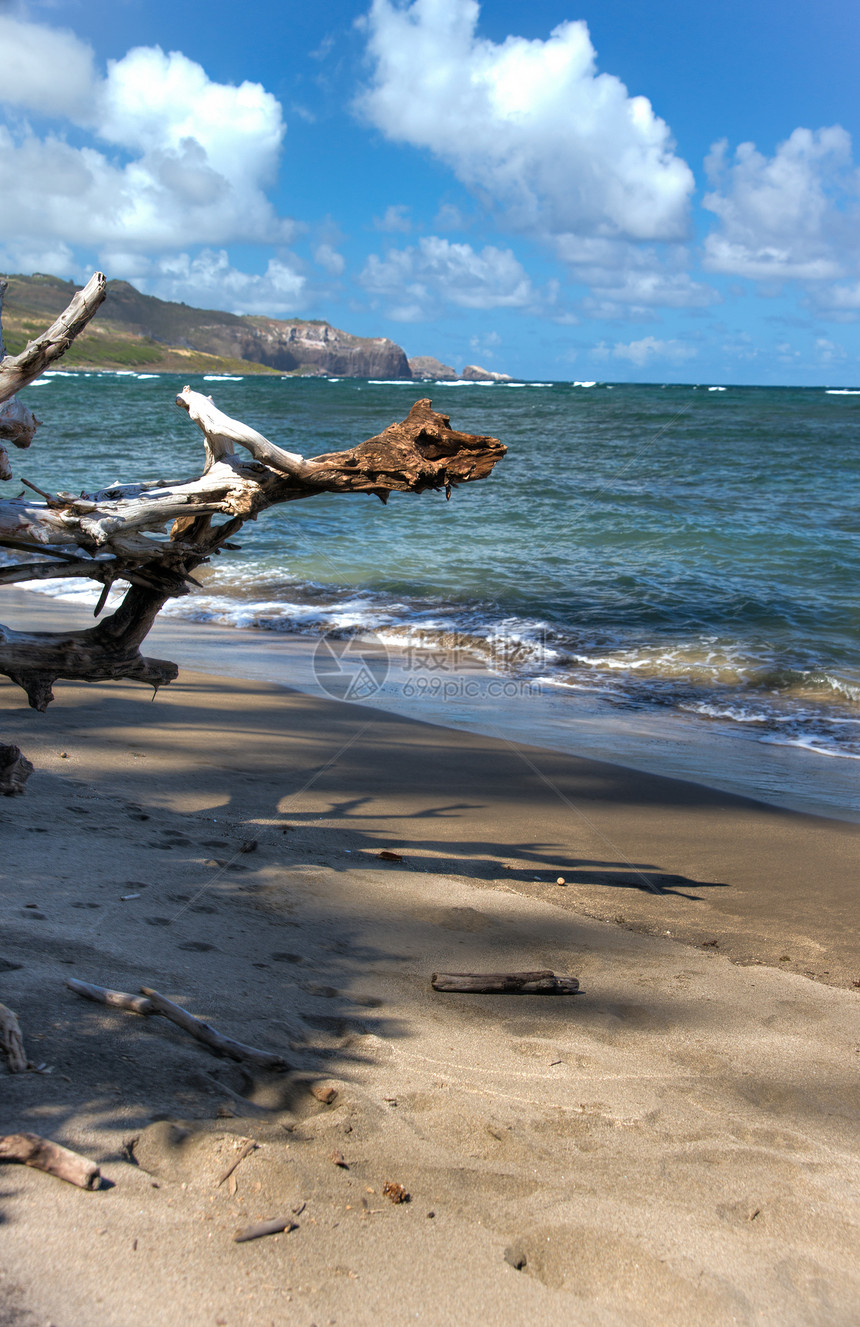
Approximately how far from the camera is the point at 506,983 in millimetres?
2943

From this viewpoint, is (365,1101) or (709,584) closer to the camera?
(365,1101)

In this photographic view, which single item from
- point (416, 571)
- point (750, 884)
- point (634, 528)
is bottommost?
point (750, 884)

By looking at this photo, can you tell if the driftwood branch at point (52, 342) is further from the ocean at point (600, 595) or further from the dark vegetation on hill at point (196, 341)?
the dark vegetation on hill at point (196, 341)

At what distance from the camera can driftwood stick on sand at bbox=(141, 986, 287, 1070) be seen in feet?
7.32

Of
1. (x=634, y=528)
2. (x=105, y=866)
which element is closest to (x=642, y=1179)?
(x=105, y=866)

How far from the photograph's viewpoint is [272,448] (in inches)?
128

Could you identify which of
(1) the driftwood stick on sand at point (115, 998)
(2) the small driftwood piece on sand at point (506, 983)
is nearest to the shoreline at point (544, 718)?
(2) the small driftwood piece on sand at point (506, 983)

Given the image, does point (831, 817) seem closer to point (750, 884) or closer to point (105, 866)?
point (750, 884)

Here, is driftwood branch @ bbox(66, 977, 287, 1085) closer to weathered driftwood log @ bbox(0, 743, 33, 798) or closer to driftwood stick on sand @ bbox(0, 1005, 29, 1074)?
driftwood stick on sand @ bbox(0, 1005, 29, 1074)

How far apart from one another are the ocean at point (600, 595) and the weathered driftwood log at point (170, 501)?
341cm

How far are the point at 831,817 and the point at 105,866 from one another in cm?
415

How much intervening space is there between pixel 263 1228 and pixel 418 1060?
2.64 feet

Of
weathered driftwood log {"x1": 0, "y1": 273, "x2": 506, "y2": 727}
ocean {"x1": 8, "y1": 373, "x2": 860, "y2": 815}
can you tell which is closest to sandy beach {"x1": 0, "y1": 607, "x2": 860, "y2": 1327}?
weathered driftwood log {"x1": 0, "y1": 273, "x2": 506, "y2": 727}

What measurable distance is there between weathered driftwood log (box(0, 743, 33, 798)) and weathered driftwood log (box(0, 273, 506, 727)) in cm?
22
